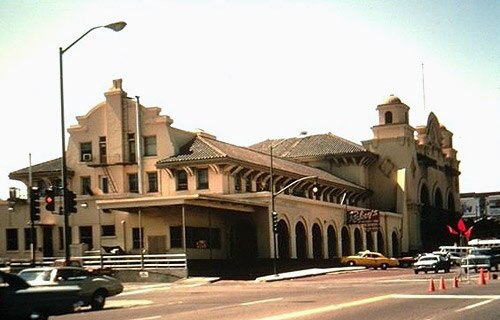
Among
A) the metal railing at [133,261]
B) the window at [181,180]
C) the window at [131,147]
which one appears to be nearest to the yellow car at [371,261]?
the window at [181,180]

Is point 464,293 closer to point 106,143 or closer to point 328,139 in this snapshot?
point 106,143

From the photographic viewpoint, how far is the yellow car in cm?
6266

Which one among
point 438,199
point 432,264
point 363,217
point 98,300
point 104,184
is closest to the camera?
point 98,300

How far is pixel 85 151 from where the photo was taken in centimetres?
6544

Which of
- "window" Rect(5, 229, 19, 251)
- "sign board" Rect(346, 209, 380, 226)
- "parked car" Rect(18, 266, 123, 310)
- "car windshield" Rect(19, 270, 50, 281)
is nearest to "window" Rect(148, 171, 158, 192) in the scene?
"window" Rect(5, 229, 19, 251)

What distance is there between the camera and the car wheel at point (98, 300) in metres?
27.2

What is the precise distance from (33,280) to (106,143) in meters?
38.7

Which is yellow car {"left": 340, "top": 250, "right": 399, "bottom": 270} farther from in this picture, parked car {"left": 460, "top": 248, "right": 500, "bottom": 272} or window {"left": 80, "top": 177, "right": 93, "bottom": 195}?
window {"left": 80, "top": 177, "right": 93, "bottom": 195}

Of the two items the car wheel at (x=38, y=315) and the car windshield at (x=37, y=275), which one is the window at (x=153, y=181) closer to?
the car windshield at (x=37, y=275)

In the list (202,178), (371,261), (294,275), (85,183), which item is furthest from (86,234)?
(371,261)

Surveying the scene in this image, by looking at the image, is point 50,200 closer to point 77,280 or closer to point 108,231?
point 77,280

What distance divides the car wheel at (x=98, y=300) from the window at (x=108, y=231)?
110ft

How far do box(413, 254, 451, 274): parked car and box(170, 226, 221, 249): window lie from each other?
46.6 ft

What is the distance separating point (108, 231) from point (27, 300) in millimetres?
44395
